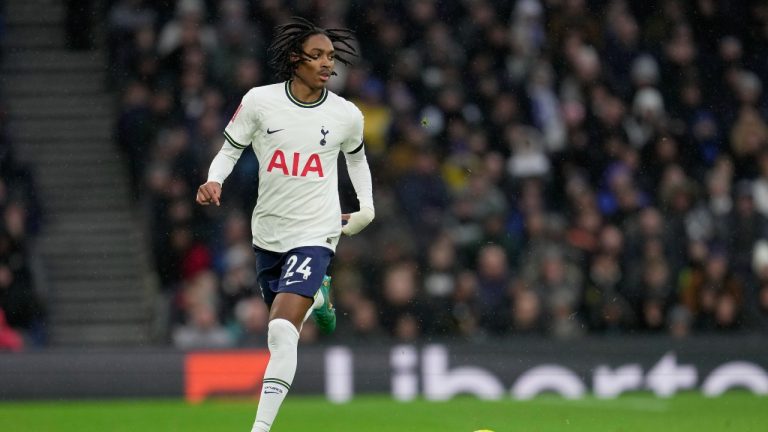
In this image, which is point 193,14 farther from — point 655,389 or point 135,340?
point 655,389

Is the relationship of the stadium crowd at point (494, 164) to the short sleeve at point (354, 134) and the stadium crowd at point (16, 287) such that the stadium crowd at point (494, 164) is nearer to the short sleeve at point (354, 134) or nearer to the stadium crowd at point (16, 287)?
the stadium crowd at point (16, 287)

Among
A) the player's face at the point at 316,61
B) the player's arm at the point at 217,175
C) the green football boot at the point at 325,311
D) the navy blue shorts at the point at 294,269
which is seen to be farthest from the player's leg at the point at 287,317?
the player's face at the point at 316,61

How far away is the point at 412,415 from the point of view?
11969 millimetres

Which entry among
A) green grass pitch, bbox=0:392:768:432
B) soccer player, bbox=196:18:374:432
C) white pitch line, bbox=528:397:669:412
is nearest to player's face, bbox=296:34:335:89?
soccer player, bbox=196:18:374:432

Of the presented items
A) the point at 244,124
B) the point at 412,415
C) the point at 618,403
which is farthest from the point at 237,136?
the point at 618,403

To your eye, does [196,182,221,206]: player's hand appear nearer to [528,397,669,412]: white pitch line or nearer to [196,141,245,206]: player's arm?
[196,141,245,206]: player's arm

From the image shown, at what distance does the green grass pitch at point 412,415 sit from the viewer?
10.8m

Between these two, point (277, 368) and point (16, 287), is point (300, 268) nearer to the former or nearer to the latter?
point (277, 368)

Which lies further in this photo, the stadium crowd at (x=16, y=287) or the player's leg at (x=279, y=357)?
the stadium crowd at (x=16, y=287)

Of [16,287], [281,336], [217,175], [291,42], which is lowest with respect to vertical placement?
[281,336]

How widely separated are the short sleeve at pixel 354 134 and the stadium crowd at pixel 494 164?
5.11 metres

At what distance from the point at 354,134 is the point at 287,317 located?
124 cm

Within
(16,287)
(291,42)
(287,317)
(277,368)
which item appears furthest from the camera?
(16,287)

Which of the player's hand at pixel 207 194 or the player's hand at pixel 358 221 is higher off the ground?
the player's hand at pixel 358 221
